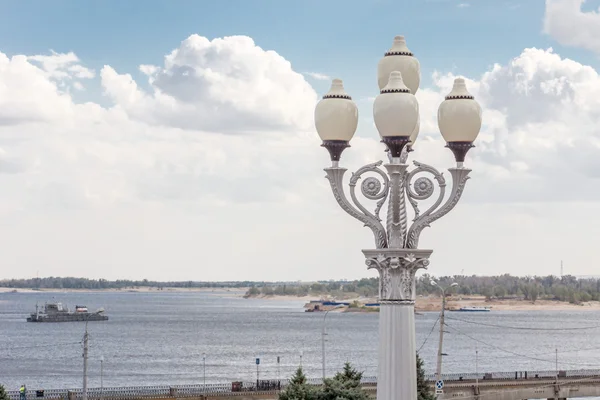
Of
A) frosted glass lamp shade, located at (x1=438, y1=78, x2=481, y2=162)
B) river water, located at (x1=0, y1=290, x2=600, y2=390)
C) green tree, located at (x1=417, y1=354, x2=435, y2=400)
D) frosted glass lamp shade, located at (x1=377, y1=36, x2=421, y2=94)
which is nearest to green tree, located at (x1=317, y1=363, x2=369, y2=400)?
green tree, located at (x1=417, y1=354, x2=435, y2=400)

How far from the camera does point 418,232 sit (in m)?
12.0

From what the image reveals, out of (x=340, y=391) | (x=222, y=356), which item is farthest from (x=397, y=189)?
(x=222, y=356)

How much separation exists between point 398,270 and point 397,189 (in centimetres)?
87

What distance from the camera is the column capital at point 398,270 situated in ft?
38.8

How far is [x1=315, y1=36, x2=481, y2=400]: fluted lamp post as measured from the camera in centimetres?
1166

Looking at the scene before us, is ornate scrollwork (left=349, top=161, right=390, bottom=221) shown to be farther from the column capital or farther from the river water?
the river water

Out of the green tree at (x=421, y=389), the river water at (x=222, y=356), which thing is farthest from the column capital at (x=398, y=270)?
the river water at (x=222, y=356)

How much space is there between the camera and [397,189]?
39.1ft

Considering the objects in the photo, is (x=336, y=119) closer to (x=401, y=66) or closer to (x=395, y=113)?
(x=395, y=113)

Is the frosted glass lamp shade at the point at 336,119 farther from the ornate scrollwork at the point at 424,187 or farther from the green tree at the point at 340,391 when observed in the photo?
the green tree at the point at 340,391

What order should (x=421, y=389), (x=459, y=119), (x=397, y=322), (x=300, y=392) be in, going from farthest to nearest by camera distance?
(x=421, y=389)
(x=300, y=392)
(x=459, y=119)
(x=397, y=322)

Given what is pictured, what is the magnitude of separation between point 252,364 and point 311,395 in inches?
3857

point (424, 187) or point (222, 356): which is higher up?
point (424, 187)

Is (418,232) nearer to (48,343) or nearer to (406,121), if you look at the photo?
(406,121)
